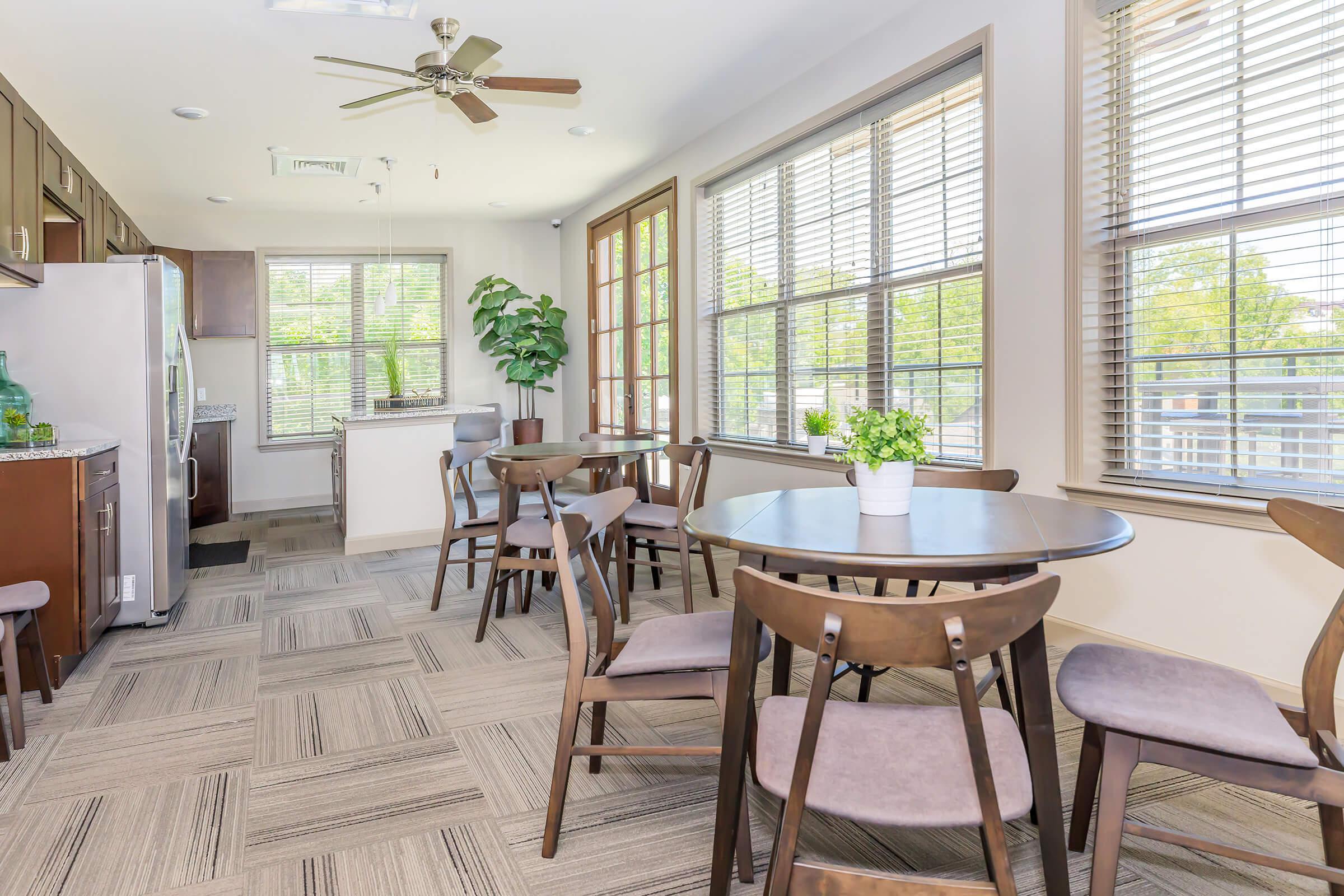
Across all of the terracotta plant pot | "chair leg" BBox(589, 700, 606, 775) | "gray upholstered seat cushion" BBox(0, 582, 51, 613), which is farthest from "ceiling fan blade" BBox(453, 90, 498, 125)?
the terracotta plant pot

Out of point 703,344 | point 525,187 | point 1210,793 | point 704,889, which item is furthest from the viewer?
point 525,187

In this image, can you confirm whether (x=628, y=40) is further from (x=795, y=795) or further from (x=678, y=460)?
(x=795, y=795)

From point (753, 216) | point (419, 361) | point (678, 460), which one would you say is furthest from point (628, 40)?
point (419, 361)

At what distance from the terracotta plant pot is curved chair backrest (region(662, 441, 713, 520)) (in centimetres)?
373

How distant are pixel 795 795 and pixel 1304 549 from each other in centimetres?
213

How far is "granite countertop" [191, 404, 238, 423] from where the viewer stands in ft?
21.6

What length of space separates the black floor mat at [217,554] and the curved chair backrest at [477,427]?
5.35 feet

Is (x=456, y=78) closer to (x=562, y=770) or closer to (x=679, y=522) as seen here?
(x=679, y=522)

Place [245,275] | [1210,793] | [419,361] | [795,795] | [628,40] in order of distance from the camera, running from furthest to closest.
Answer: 1. [419,361]
2. [245,275]
3. [628,40]
4. [1210,793]
5. [795,795]

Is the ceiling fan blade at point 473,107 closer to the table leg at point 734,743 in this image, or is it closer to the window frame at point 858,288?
the window frame at point 858,288

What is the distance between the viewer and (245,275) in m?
7.43

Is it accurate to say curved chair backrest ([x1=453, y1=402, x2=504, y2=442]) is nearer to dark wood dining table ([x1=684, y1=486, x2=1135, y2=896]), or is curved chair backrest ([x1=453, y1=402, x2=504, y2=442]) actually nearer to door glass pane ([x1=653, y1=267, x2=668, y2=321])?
door glass pane ([x1=653, y1=267, x2=668, y2=321])

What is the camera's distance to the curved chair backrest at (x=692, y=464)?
354 cm

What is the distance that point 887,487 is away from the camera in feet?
6.31
